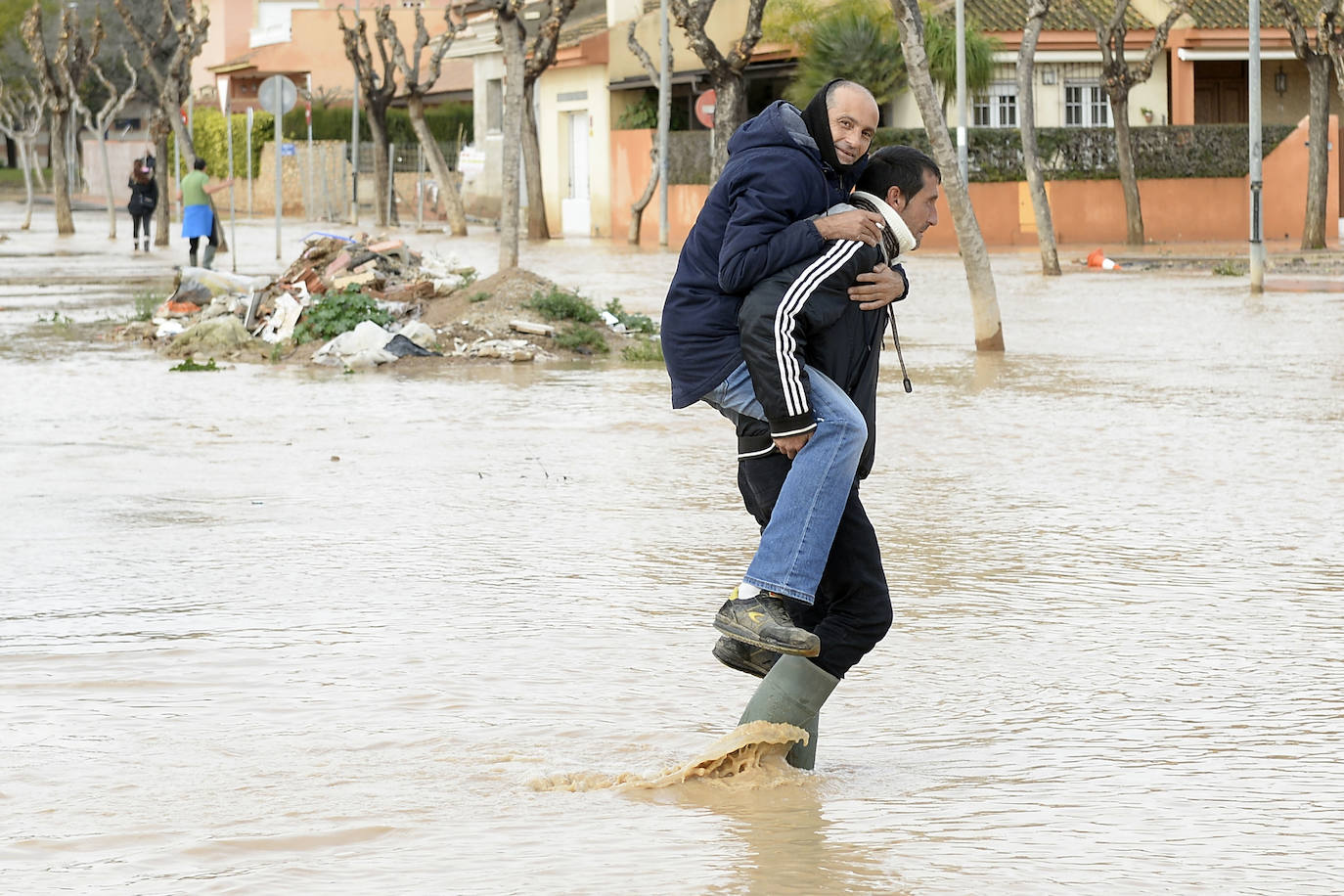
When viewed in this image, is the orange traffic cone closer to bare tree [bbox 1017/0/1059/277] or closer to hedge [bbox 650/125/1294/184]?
bare tree [bbox 1017/0/1059/277]

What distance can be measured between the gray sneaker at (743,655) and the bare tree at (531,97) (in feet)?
113

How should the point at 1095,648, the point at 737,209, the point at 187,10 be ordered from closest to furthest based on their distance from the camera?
1. the point at 737,209
2. the point at 1095,648
3. the point at 187,10

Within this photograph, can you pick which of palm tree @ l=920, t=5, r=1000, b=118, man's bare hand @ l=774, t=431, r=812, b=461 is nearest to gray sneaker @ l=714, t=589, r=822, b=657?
man's bare hand @ l=774, t=431, r=812, b=461

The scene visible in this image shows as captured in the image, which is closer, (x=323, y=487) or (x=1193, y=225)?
(x=323, y=487)

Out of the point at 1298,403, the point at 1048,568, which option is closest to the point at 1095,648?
the point at 1048,568

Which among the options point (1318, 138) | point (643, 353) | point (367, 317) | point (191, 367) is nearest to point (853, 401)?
point (191, 367)

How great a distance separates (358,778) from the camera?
5059 mm

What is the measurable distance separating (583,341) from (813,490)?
512 inches

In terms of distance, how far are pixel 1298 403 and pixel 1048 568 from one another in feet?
19.3

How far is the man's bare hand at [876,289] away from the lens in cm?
462

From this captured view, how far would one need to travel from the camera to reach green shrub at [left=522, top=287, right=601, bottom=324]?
1808 cm

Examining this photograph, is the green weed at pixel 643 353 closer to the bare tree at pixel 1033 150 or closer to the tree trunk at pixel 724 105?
the bare tree at pixel 1033 150

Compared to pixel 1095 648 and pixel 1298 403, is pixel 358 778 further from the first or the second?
pixel 1298 403

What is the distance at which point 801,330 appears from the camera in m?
4.56
